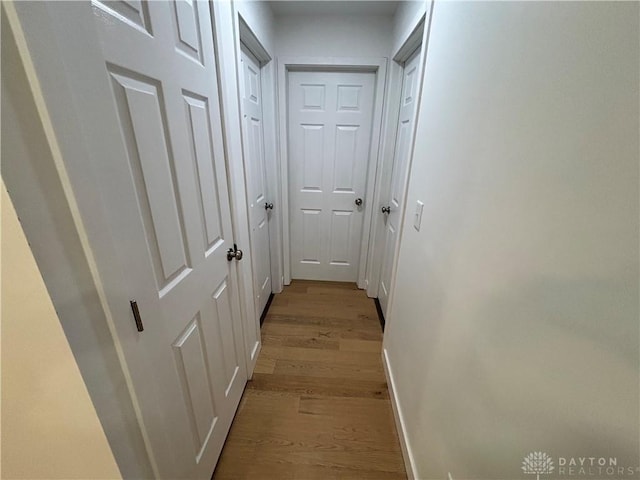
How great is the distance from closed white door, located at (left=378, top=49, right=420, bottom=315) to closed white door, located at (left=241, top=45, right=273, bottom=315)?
0.94 metres

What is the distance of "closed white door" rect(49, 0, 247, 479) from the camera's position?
56 cm

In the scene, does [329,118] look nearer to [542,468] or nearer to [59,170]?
[59,170]

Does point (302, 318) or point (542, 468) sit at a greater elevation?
point (542, 468)

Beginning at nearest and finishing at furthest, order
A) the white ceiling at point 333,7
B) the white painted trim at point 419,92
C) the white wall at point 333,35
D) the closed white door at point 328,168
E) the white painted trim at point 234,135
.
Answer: the white painted trim at point 234,135, the white painted trim at point 419,92, the white ceiling at point 333,7, the white wall at point 333,35, the closed white door at point 328,168

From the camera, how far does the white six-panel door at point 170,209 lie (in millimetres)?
576

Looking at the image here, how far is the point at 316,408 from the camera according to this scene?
4.76 ft

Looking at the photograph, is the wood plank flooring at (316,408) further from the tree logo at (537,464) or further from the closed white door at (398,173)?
the tree logo at (537,464)

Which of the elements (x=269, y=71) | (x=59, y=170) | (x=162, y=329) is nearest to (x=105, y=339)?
(x=162, y=329)

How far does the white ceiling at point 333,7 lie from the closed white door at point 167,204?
111cm

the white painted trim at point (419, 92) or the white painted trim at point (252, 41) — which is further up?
the white painted trim at point (252, 41)

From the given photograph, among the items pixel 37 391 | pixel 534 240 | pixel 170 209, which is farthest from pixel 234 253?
pixel 534 240

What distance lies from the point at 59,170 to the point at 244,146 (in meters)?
0.97

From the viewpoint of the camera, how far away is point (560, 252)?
1.53 feet

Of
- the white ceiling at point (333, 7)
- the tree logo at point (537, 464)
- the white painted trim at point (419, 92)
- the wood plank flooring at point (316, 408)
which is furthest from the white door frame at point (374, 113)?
the tree logo at point (537, 464)
